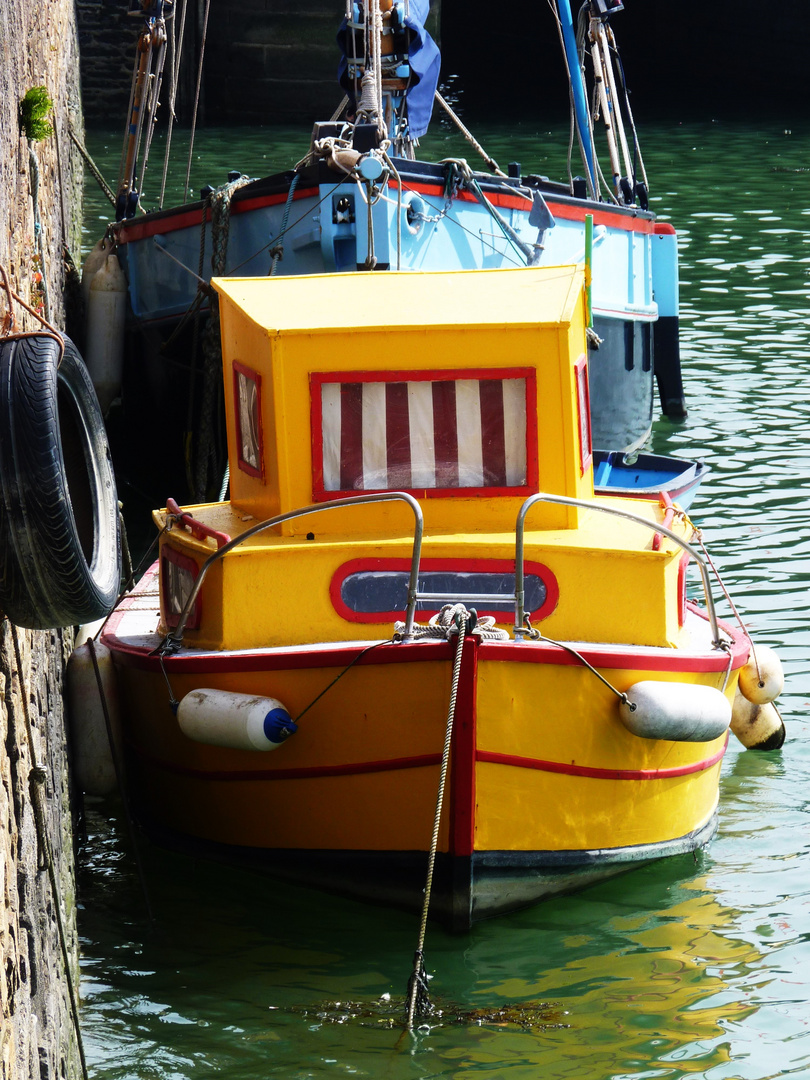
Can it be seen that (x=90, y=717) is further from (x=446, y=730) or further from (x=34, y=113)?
(x=34, y=113)

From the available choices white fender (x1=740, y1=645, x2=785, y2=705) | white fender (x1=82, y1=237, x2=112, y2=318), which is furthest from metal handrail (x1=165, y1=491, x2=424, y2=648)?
white fender (x1=82, y1=237, x2=112, y2=318)

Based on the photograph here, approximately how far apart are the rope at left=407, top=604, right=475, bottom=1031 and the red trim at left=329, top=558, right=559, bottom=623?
0.36 meters

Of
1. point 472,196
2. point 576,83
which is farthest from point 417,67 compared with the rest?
point 472,196

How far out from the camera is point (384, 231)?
32.4 ft

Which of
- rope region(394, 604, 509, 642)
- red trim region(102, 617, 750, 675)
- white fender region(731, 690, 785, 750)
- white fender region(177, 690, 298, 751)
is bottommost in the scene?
white fender region(731, 690, 785, 750)

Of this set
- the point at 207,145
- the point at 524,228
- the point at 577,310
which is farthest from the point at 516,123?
the point at 577,310

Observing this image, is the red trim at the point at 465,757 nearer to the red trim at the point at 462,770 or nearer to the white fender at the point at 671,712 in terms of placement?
the red trim at the point at 462,770

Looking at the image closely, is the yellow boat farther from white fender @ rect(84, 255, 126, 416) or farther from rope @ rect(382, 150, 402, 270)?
white fender @ rect(84, 255, 126, 416)

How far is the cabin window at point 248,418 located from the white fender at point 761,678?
241 centimetres

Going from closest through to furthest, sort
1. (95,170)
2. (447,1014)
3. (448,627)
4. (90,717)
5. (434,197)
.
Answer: (447,1014) → (448,627) → (90,717) → (434,197) → (95,170)

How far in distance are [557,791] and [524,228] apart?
6.25m

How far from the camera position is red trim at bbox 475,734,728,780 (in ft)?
17.7

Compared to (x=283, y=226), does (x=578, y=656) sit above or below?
below

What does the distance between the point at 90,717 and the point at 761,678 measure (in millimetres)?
2978
